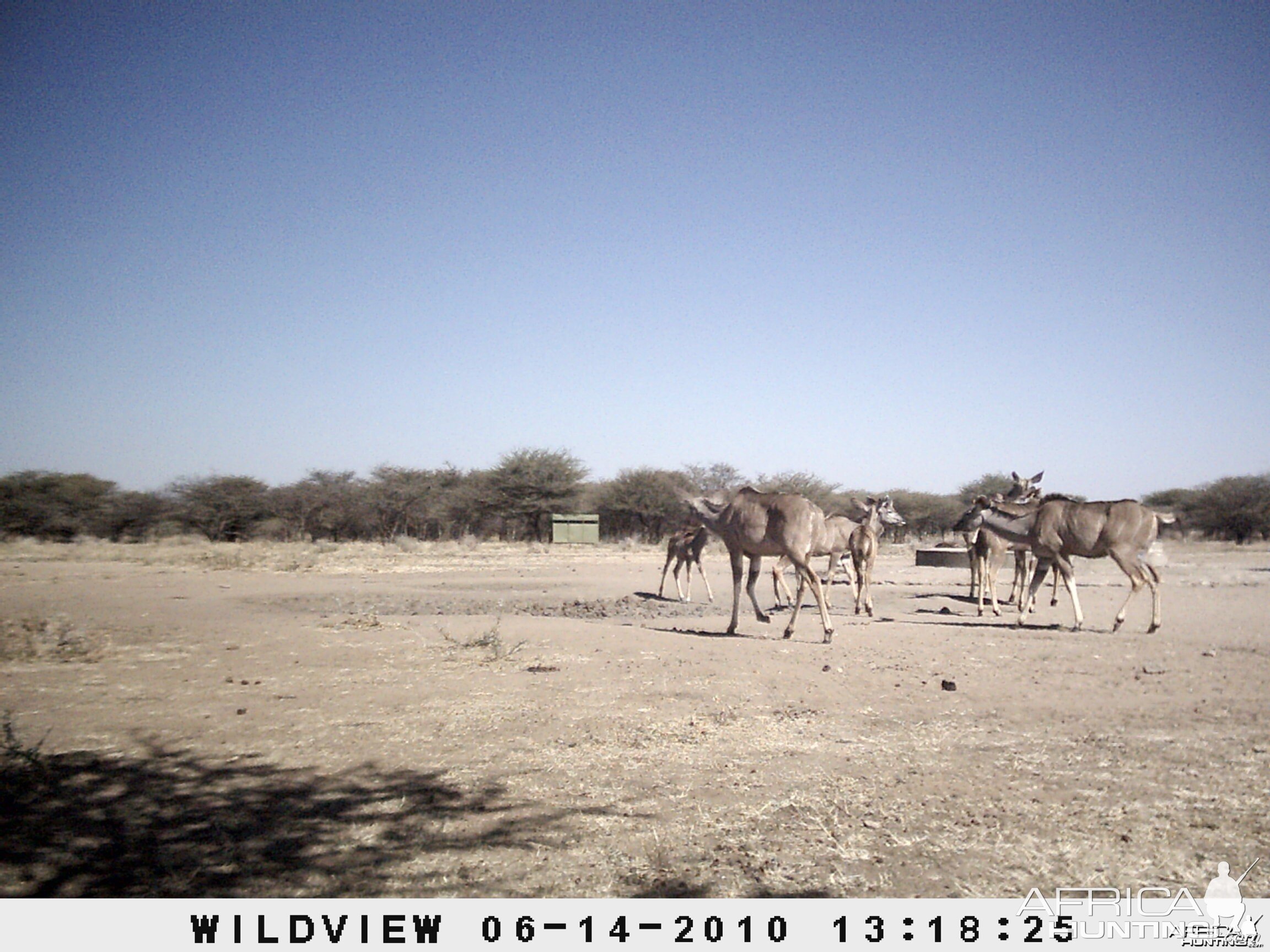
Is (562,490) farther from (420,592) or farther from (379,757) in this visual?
(379,757)

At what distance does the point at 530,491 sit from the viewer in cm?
5631

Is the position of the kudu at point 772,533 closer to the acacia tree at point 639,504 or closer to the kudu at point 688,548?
the kudu at point 688,548

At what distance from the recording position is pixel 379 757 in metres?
5.77

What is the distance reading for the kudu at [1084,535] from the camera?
45.0 feet

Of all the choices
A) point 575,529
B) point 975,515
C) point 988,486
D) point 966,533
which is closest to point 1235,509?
point 988,486

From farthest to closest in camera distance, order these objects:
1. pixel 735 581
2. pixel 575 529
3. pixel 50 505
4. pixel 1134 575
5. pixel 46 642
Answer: pixel 575 529
pixel 50 505
pixel 1134 575
pixel 735 581
pixel 46 642

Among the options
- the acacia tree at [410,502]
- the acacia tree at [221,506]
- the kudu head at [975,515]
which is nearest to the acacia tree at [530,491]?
the acacia tree at [410,502]

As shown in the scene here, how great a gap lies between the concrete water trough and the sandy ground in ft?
49.7

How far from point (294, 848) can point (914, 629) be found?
430 inches

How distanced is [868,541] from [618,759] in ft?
35.4
